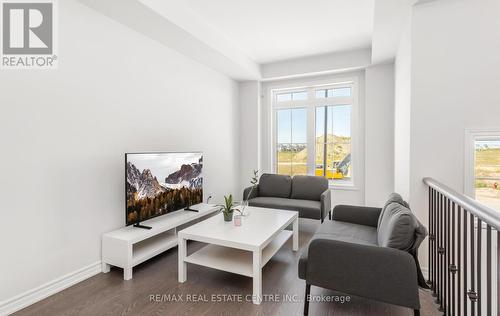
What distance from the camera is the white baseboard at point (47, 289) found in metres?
1.92

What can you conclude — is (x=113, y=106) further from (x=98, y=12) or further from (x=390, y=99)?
(x=390, y=99)

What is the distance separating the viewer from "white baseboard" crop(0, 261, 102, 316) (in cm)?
192

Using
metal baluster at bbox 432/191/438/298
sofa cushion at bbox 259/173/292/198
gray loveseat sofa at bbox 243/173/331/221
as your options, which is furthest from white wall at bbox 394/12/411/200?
sofa cushion at bbox 259/173/292/198

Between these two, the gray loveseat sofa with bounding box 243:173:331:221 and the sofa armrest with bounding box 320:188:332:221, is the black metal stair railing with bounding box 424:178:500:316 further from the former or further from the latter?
the gray loveseat sofa with bounding box 243:173:331:221

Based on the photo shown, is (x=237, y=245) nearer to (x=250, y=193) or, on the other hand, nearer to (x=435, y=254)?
(x=435, y=254)

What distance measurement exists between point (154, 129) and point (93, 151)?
2.80 ft

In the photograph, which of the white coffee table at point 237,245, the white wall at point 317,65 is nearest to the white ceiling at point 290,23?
the white wall at point 317,65

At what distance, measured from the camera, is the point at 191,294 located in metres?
2.17

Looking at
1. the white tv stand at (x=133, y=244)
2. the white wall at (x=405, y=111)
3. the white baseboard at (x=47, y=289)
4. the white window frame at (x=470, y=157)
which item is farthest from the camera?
the white wall at (x=405, y=111)

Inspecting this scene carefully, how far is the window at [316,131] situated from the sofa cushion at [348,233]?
7.82 ft

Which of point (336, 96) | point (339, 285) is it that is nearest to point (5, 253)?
point (339, 285)

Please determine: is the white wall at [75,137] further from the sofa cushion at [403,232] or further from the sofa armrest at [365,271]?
the sofa cushion at [403,232]

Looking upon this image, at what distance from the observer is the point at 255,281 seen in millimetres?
2051

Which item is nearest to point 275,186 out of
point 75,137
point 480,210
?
point 75,137
